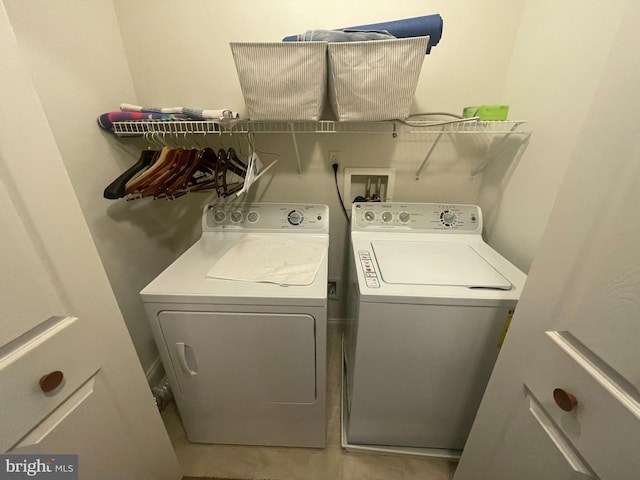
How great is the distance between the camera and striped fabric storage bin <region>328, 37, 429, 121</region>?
0.97m

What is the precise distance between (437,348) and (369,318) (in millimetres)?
311

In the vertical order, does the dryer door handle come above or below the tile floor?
above

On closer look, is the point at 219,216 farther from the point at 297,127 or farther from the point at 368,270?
the point at 368,270

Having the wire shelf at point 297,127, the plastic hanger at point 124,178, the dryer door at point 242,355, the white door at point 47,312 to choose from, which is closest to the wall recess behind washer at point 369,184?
the wire shelf at point 297,127

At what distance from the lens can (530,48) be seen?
1.20m

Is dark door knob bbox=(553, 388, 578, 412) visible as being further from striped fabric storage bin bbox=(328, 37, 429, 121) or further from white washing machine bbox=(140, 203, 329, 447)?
striped fabric storage bin bbox=(328, 37, 429, 121)

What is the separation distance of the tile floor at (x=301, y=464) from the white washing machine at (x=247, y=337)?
2.3 inches

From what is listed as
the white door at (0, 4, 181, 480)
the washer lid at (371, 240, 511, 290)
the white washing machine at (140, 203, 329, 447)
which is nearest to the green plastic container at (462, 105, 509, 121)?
the washer lid at (371, 240, 511, 290)

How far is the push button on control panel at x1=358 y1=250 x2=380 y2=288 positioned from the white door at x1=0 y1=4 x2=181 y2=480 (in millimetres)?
876

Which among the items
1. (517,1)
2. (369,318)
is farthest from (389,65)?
(369,318)

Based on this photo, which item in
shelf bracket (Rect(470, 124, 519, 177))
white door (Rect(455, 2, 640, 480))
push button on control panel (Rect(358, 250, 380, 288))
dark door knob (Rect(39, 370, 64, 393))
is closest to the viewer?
white door (Rect(455, 2, 640, 480))

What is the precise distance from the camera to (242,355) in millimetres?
1062

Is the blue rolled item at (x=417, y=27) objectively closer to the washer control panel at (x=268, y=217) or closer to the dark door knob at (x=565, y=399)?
the washer control panel at (x=268, y=217)

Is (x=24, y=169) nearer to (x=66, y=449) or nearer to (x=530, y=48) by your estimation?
(x=66, y=449)
